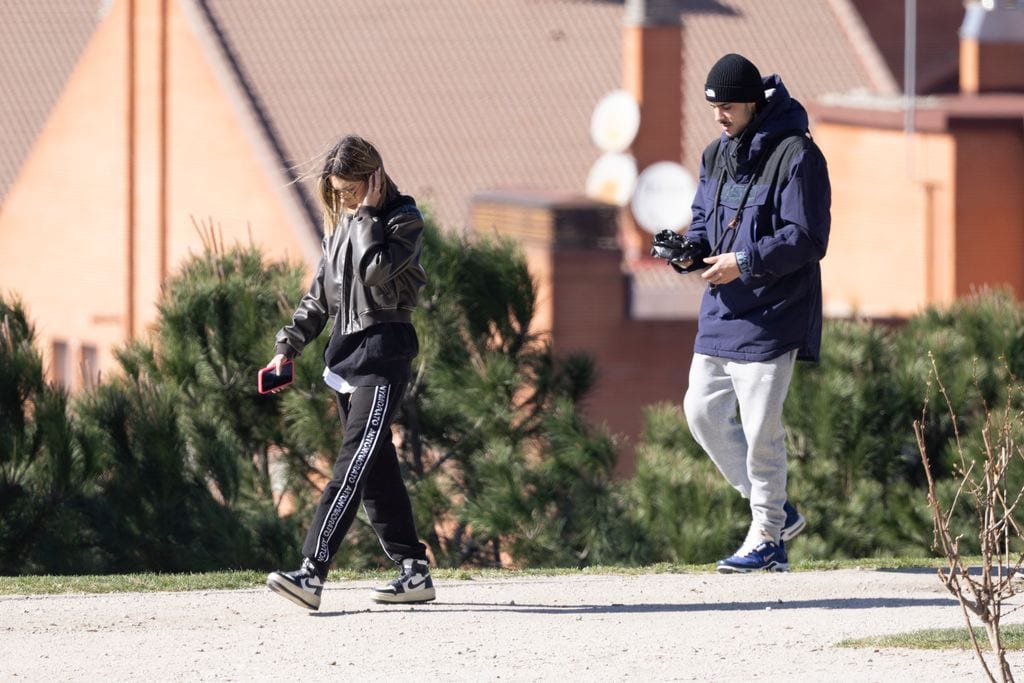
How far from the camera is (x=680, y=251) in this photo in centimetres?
751

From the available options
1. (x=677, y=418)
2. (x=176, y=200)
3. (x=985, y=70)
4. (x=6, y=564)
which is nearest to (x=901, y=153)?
(x=985, y=70)

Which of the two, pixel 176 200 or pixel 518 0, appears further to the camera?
pixel 518 0

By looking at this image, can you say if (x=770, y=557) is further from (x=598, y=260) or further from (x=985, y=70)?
(x=985, y=70)

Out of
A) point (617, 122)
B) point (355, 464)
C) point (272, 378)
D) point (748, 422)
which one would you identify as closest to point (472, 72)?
point (617, 122)

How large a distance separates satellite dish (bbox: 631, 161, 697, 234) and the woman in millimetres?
24816

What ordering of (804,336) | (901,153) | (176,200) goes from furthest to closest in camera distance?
(176,200) < (901,153) < (804,336)

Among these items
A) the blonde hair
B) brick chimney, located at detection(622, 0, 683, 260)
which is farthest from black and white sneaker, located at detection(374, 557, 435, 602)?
brick chimney, located at detection(622, 0, 683, 260)

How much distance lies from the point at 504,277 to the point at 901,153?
18.7 metres

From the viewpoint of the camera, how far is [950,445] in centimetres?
1022

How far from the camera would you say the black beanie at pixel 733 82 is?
743 cm

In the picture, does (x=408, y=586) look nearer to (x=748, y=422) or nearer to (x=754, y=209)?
(x=748, y=422)

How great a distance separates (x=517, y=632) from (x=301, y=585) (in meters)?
0.72

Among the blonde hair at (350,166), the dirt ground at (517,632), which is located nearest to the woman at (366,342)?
the blonde hair at (350,166)

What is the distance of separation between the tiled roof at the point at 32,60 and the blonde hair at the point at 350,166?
37.3 metres
